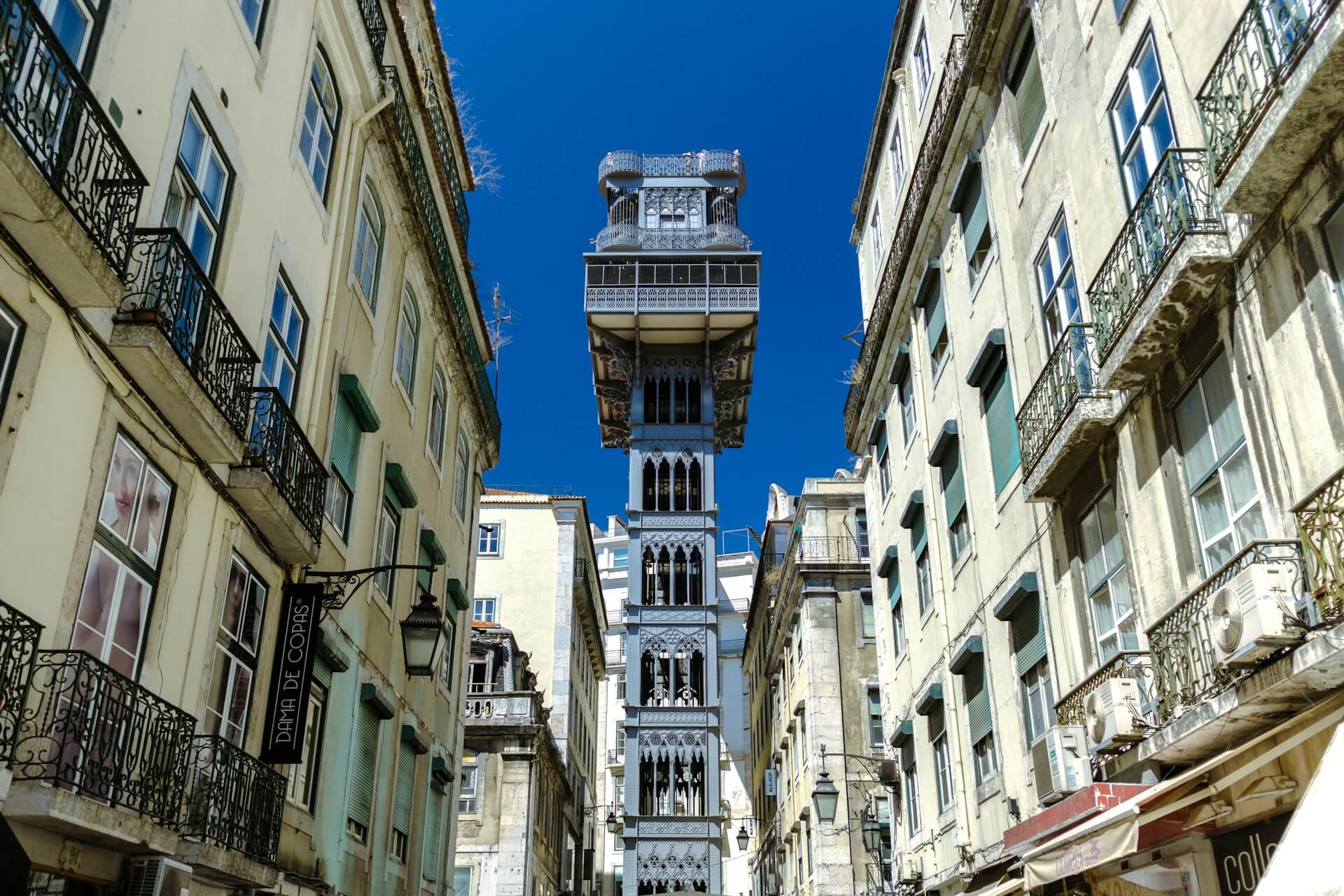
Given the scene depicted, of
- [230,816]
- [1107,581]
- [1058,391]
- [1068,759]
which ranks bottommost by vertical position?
[230,816]

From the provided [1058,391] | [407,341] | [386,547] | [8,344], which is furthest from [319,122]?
[1058,391]

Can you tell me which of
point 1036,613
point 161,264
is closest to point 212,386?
point 161,264

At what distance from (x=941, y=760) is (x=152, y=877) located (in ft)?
39.6

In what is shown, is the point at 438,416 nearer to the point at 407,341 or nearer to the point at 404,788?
the point at 407,341

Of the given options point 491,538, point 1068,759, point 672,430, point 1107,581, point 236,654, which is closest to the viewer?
point 1068,759

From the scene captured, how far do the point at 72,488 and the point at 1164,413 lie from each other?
8.23 metres

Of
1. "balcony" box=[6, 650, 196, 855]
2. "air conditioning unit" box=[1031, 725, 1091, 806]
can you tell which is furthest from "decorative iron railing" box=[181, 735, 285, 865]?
"air conditioning unit" box=[1031, 725, 1091, 806]

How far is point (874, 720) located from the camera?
31.5 meters

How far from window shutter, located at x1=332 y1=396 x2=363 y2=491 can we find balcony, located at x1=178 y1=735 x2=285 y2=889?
167 inches

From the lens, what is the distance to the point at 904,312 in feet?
64.4

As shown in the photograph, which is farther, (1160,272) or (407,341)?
(407,341)

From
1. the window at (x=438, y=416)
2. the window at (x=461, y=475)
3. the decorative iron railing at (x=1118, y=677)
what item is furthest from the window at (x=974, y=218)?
the window at (x=461, y=475)

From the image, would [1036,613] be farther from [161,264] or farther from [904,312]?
[161,264]

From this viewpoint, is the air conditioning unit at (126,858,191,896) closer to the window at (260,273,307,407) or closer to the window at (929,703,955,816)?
the window at (260,273,307,407)
